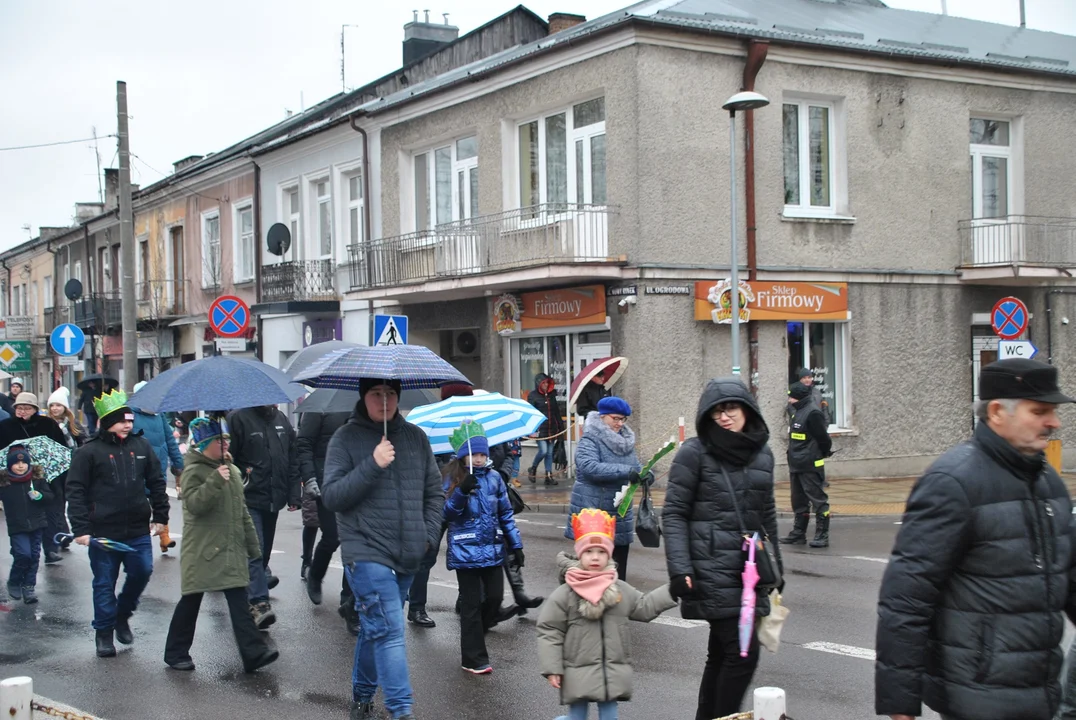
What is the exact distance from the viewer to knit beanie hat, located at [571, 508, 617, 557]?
5012mm

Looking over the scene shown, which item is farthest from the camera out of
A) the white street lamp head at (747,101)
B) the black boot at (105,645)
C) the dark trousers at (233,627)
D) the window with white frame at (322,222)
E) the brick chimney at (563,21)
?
the window with white frame at (322,222)

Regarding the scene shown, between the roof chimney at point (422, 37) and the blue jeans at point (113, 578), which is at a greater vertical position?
the roof chimney at point (422, 37)

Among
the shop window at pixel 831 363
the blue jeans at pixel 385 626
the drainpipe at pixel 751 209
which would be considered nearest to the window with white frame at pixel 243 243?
the drainpipe at pixel 751 209

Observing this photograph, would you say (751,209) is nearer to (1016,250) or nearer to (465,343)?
(1016,250)

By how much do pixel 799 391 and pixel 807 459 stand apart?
716mm

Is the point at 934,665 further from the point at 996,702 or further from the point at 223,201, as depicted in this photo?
the point at 223,201

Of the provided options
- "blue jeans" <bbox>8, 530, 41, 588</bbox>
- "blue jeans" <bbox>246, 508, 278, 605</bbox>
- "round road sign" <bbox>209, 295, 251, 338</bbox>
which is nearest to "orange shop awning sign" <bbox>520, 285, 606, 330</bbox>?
"round road sign" <bbox>209, 295, 251, 338</bbox>

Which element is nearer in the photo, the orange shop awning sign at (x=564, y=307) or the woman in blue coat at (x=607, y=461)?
the woman in blue coat at (x=607, y=461)

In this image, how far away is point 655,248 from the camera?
1758 cm

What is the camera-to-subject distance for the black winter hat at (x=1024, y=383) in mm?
3451

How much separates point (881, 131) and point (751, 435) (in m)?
15.7

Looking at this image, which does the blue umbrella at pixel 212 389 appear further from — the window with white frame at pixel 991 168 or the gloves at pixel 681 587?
the window with white frame at pixel 991 168

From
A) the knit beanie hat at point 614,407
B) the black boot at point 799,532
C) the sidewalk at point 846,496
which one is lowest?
the sidewalk at point 846,496

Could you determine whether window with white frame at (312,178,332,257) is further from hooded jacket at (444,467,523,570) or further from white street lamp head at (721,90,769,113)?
hooded jacket at (444,467,523,570)
